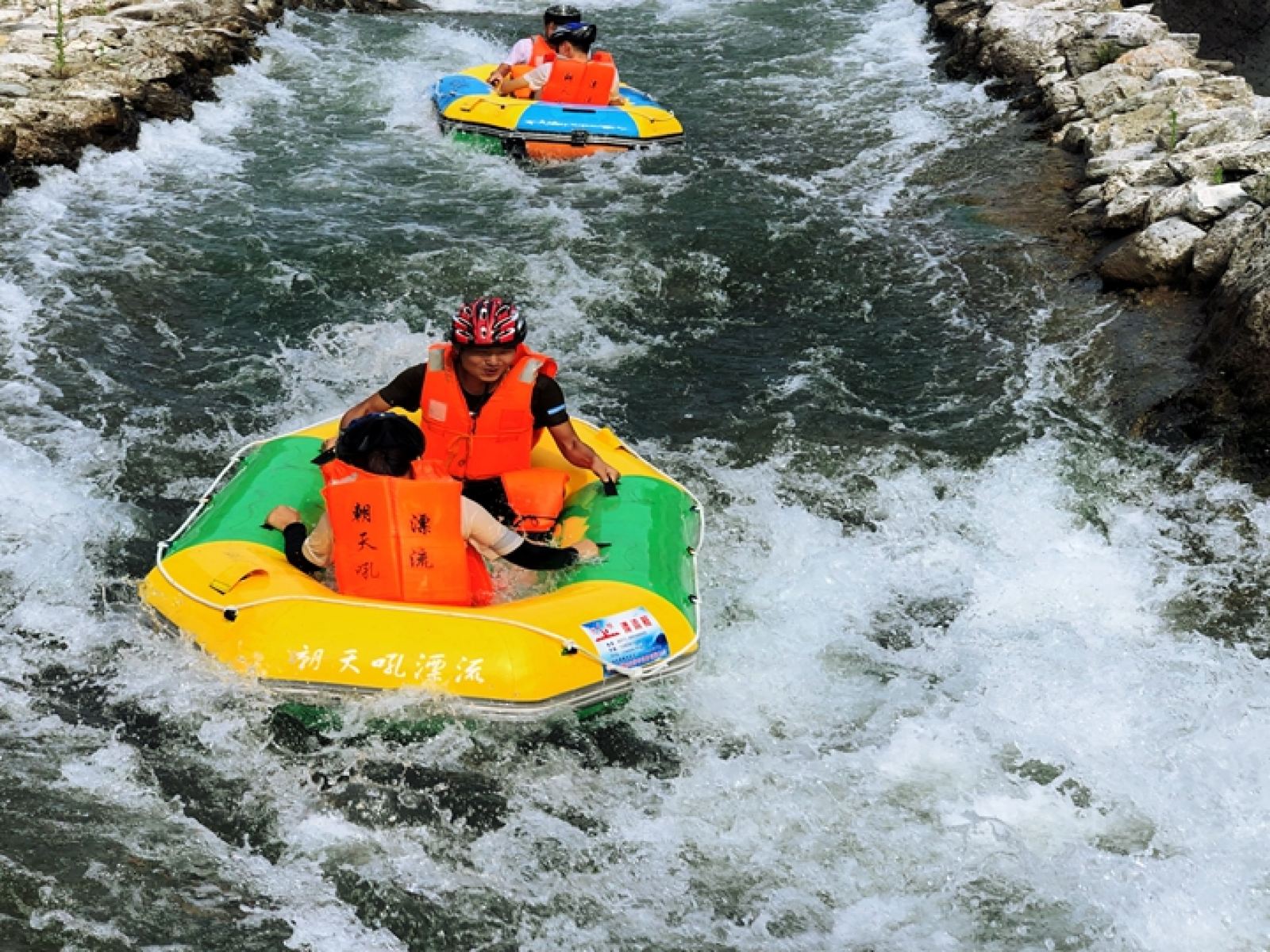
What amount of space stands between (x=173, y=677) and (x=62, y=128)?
7325mm

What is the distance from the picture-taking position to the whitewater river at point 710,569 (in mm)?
4902

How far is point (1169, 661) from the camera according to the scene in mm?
6215

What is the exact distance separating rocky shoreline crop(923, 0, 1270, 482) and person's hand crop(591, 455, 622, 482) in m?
3.39

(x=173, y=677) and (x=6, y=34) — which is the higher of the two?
(x=6, y=34)

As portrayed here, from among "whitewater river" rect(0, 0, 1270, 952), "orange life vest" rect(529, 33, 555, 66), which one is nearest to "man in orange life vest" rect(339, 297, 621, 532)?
"whitewater river" rect(0, 0, 1270, 952)

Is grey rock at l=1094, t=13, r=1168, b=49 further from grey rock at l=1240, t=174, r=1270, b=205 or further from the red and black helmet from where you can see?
the red and black helmet

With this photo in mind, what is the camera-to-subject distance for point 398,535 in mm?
5383

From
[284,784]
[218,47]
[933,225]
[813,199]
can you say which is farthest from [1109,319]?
[218,47]

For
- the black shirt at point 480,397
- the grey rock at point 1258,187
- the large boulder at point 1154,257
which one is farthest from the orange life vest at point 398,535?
the grey rock at point 1258,187

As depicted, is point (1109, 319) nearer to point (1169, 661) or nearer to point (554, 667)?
point (1169, 661)

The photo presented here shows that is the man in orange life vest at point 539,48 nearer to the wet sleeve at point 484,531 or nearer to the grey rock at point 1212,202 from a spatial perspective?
the grey rock at point 1212,202

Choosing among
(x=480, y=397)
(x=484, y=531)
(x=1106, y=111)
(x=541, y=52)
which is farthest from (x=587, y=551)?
(x=1106, y=111)

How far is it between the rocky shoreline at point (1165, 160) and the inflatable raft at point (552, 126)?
361 cm

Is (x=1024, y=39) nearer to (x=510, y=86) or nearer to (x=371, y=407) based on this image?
(x=510, y=86)
